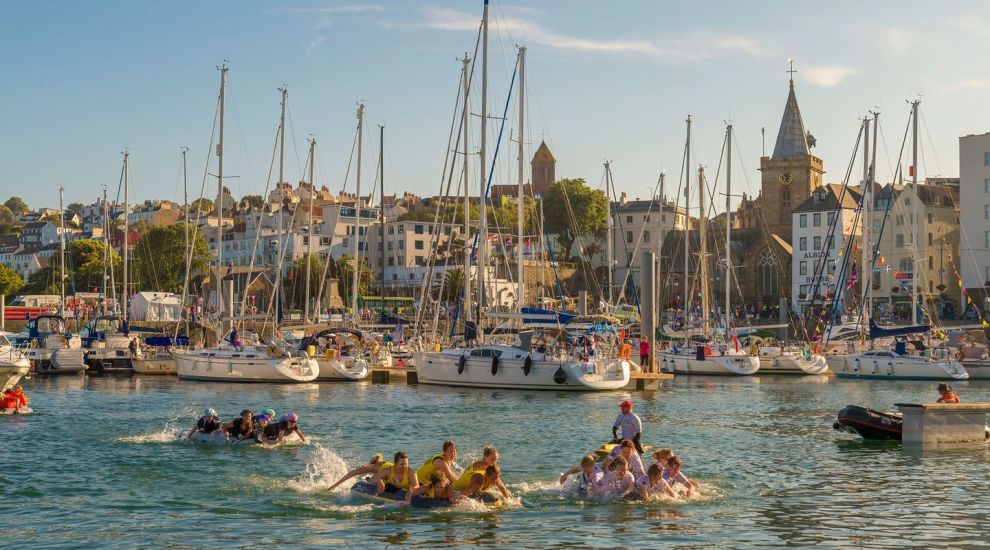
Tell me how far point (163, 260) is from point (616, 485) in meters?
112

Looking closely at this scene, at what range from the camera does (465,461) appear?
31.0 m

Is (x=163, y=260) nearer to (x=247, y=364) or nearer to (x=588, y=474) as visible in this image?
(x=247, y=364)

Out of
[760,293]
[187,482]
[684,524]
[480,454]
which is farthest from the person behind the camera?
[760,293]

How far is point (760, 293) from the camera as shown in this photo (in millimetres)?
138625

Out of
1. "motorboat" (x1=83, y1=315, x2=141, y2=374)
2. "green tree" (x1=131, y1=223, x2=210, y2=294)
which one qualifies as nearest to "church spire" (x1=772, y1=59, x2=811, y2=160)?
"green tree" (x1=131, y1=223, x2=210, y2=294)

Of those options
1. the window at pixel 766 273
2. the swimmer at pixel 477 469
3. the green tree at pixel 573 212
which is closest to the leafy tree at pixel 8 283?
the green tree at pixel 573 212

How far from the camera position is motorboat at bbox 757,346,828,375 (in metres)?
70.3

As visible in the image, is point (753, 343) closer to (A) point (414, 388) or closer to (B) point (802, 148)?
(A) point (414, 388)

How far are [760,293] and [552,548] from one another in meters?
122

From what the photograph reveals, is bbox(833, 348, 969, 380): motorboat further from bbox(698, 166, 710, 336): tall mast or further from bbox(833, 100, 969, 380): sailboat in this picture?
bbox(698, 166, 710, 336): tall mast

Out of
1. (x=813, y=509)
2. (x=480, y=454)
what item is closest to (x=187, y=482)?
(x=480, y=454)

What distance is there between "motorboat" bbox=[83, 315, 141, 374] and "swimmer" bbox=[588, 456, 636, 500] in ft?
158

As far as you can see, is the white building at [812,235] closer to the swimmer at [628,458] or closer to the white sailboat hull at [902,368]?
the white sailboat hull at [902,368]

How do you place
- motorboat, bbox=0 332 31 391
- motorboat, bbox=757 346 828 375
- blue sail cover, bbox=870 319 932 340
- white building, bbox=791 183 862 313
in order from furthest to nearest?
1. white building, bbox=791 183 862 313
2. motorboat, bbox=757 346 828 375
3. blue sail cover, bbox=870 319 932 340
4. motorboat, bbox=0 332 31 391
